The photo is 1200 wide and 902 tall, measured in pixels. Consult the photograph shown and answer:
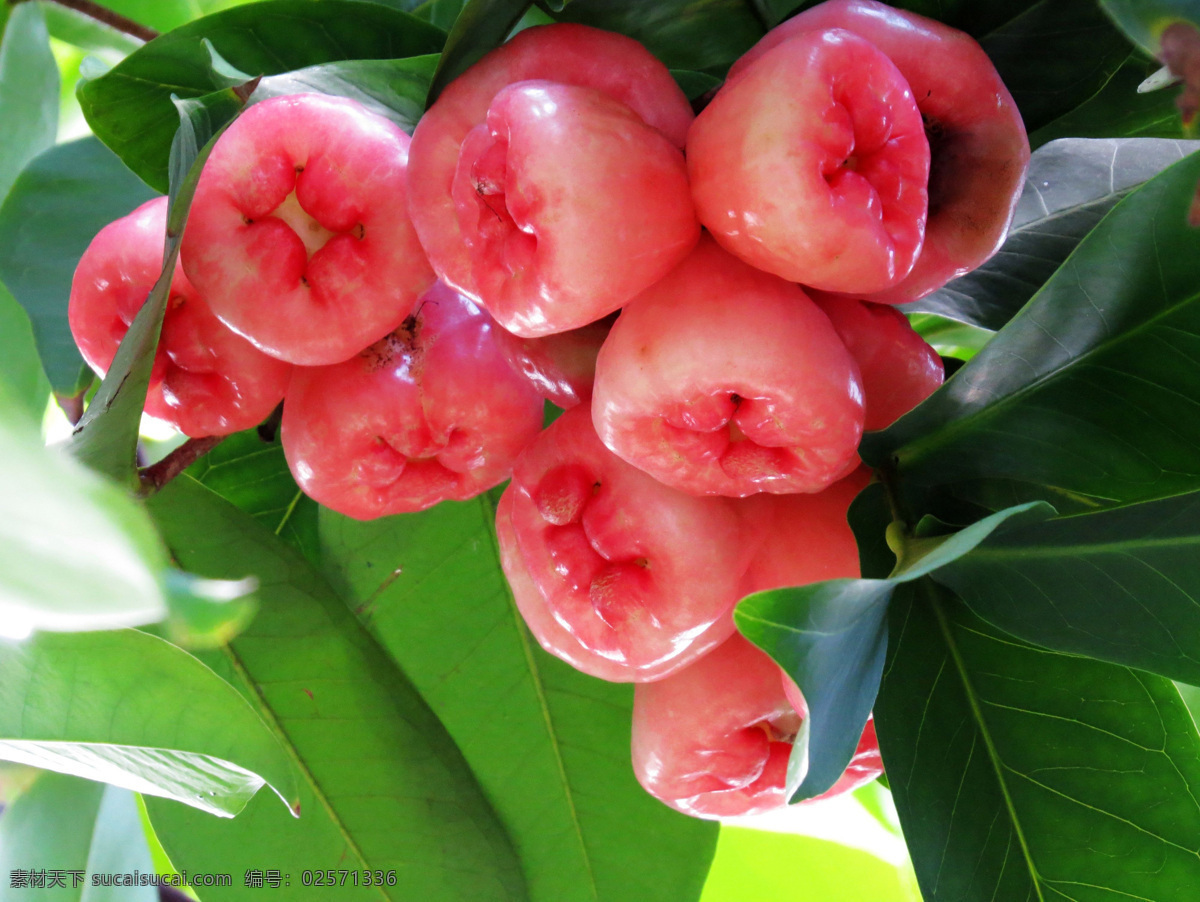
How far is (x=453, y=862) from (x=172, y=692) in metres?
0.38

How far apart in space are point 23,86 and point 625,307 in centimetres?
74

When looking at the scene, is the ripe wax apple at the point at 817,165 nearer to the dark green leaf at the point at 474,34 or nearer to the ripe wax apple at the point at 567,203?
the ripe wax apple at the point at 567,203

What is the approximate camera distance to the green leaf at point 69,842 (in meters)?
0.92

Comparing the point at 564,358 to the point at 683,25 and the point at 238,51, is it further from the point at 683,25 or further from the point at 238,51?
the point at 238,51

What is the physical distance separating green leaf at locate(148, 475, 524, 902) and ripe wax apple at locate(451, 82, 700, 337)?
0.42 meters

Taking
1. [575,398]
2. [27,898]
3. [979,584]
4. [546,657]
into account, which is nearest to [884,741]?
[979,584]

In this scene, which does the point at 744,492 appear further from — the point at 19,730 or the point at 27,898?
the point at 27,898

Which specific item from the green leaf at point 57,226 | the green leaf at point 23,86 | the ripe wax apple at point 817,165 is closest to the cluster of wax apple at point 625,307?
the ripe wax apple at point 817,165

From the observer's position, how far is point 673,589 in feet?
1.91

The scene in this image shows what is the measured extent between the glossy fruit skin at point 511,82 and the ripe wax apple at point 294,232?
5cm

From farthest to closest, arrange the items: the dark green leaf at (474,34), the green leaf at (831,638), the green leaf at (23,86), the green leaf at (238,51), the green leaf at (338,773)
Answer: the green leaf at (23,86), the green leaf at (338,773), the green leaf at (238,51), the dark green leaf at (474,34), the green leaf at (831,638)

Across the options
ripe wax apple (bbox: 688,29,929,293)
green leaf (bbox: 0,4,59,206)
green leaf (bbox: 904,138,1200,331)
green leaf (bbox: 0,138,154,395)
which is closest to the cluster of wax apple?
ripe wax apple (bbox: 688,29,929,293)

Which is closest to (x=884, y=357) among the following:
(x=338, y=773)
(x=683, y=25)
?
(x=683, y=25)

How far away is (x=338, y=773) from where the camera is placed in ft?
2.95
